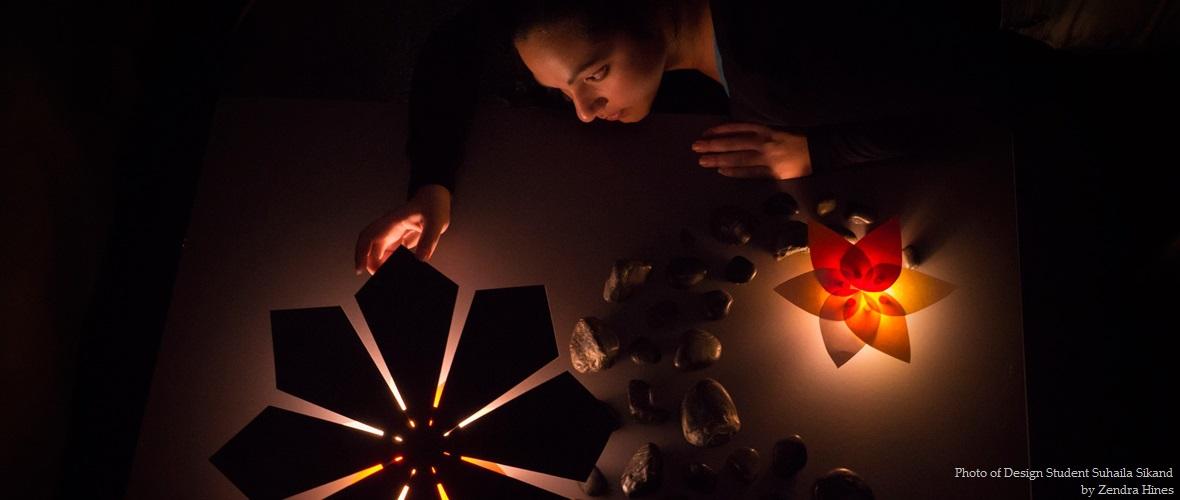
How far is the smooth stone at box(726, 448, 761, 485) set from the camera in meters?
0.80

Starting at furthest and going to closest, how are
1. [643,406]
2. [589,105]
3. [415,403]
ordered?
[589,105] < [643,406] < [415,403]

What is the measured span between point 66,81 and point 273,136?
410 mm

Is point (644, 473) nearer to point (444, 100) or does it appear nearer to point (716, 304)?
point (716, 304)

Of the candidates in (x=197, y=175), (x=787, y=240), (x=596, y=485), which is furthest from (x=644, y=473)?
(x=197, y=175)

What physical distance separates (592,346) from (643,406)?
11 cm

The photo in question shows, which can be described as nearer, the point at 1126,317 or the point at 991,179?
the point at 991,179

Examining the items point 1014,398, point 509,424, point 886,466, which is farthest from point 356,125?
point 1014,398

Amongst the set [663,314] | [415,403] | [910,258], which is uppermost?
[910,258]

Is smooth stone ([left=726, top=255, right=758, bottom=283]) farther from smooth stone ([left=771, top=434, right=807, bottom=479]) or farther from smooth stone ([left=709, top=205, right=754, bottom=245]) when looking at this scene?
smooth stone ([left=771, top=434, right=807, bottom=479])

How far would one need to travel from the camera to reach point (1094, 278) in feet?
4.51

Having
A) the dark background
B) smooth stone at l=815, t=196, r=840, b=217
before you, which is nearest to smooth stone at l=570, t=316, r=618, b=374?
smooth stone at l=815, t=196, r=840, b=217

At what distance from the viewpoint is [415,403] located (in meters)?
0.71

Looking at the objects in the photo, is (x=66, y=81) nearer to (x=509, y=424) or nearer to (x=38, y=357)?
(x=38, y=357)

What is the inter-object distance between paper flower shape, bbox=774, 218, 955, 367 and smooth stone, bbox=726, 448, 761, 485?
178mm
